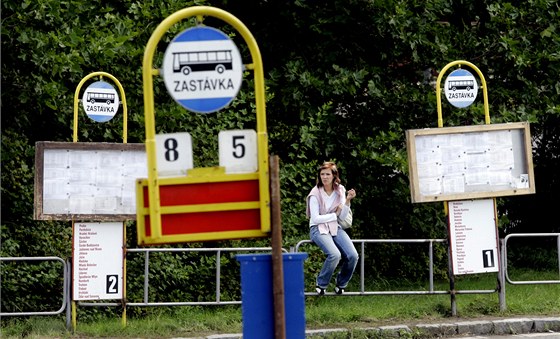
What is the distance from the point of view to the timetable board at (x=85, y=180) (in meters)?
12.3

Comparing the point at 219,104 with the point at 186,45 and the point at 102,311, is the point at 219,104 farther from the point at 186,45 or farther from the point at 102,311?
the point at 102,311

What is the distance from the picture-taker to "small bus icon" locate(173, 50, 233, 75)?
24.3ft

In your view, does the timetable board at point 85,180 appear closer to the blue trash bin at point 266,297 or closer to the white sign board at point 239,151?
the blue trash bin at point 266,297

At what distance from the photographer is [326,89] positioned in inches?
643

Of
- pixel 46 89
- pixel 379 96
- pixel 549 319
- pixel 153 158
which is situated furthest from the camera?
pixel 379 96

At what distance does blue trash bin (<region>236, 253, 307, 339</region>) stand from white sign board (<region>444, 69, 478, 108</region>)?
6242 mm

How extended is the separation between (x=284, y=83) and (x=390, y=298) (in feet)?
11.7

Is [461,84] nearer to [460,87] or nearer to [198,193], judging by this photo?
[460,87]

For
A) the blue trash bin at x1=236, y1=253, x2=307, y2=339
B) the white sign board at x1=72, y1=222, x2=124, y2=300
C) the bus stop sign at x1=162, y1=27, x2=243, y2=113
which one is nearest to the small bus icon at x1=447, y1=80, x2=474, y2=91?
the white sign board at x1=72, y1=222, x2=124, y2=300

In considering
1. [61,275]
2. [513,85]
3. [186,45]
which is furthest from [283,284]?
[513,85]

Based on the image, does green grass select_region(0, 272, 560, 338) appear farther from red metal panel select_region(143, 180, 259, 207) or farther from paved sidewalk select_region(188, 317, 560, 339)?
red metal panel select_region(143, 180, 259, 207)

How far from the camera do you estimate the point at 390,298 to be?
589 inches

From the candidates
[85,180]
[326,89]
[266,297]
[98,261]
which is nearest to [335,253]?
[98,261]

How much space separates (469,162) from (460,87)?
92 cm
